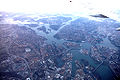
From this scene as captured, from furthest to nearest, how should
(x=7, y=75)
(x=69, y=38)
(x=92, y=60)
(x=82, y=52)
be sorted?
(x=69, y=38) < (x=82, y=52) < (x=92, y=60) < (x=7, y=75)

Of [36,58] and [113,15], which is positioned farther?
[113,15]

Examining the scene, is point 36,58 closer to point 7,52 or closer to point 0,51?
point 7,52

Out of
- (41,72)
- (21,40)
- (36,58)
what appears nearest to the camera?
(41,72)

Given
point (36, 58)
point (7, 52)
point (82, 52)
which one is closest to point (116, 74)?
point (82, 52)

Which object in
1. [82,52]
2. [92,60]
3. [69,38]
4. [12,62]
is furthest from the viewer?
[69,38]

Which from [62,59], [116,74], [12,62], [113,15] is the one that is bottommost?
[116,74]

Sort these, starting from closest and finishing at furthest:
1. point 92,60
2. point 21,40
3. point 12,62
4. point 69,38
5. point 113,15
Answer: point 12,62 → point 92,60 → point 21,40 → point 69,38 → point 113,15

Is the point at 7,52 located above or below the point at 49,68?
above

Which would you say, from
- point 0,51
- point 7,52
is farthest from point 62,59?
point 0,51

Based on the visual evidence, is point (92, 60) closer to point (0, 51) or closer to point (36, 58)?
point (36, 58)
